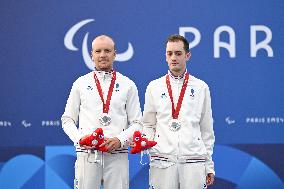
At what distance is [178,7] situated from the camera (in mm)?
5801

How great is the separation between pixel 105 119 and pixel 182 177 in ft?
2.21

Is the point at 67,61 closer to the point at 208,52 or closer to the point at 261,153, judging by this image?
the point at 208,52

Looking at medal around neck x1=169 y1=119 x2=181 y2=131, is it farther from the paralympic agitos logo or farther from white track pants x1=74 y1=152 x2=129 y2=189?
the paralympic agitos logo

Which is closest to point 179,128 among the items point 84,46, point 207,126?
point 207,126

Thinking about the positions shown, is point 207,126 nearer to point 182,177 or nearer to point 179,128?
point 179,128

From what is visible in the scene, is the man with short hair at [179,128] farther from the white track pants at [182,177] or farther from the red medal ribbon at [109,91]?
the red medal ribbon at [109,91]

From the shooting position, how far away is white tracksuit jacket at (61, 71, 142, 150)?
13.0 feet

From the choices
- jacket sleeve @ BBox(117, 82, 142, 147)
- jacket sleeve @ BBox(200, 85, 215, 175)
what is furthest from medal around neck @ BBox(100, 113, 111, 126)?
jacket sleeve @ BBox(200, 85, 215, 175)

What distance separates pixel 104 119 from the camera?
3.96m

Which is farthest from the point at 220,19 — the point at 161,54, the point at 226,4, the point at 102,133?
the point at 102,133

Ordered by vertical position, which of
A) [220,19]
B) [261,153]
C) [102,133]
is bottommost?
[261,153]

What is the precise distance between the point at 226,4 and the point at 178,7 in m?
0.49

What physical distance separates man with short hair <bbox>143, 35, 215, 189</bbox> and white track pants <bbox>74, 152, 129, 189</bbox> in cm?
29

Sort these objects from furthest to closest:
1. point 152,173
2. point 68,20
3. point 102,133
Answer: point 68,20
point 152,173
point 102,133
